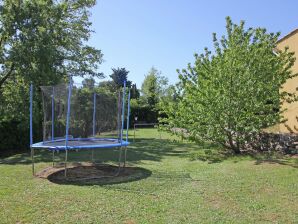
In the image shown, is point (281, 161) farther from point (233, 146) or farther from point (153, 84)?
point (153, 84)

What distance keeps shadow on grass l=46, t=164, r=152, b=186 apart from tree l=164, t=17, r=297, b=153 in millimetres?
3033

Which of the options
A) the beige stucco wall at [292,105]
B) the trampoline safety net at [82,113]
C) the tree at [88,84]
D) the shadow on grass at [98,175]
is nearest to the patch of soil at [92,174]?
the shadow on grass at [98,175]

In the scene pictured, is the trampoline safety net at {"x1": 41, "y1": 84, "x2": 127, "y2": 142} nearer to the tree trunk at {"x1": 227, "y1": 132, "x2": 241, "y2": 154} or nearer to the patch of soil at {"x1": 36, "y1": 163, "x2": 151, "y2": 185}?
the patch of soil at {"x1": 36, "y1": 163, "x2": 151, "y2": 185}

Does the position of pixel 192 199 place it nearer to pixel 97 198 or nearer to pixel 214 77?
pixel 97 198

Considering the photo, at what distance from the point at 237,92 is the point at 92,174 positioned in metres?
5.09

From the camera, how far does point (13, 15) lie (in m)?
16.2

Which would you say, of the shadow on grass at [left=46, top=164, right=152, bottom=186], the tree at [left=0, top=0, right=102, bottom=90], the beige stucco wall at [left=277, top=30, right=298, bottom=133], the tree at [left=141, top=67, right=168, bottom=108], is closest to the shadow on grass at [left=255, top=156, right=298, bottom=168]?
the shadow on grass at [left=46, top=164, right=152, bottom=186]

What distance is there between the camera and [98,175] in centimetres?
944

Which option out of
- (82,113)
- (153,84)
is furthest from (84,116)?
Answer: (153,84)

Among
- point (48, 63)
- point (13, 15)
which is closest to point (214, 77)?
point (48, 63)

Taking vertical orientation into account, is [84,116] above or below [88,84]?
below

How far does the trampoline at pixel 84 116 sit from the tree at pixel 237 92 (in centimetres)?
271

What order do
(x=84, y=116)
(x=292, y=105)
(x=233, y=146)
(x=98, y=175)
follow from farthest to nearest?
(x=292, y=105) → (x=233, y=146) → (x=84, y=116) → (x=98, y=175)

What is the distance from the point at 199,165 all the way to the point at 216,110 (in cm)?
201
